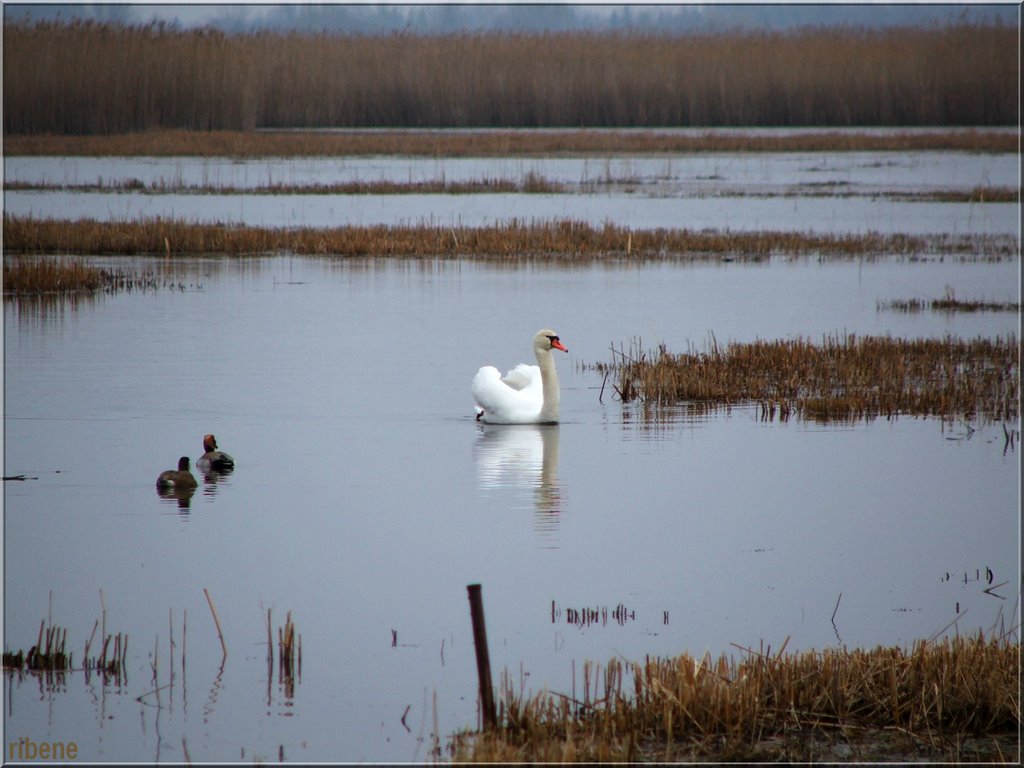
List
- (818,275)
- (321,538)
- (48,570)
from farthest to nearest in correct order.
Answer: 1. (818,275)
2. (321,538)
3. (48,570)

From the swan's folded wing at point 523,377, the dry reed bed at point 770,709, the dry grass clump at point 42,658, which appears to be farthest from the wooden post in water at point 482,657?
the swan's folded wing at point 523,377

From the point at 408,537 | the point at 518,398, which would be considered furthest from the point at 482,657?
the point at 518,398

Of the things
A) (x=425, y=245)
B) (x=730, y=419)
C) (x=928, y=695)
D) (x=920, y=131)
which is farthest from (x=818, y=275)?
(x=920, y=131)

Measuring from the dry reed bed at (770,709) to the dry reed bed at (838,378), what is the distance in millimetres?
5276

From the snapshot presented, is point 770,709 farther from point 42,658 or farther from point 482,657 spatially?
point 42,658

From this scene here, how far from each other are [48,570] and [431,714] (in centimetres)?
231

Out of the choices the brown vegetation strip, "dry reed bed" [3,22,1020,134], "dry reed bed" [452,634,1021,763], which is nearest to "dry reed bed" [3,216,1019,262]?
the brown vegetation strip

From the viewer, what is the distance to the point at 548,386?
369 inches

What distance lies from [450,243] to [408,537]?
14.7 metres

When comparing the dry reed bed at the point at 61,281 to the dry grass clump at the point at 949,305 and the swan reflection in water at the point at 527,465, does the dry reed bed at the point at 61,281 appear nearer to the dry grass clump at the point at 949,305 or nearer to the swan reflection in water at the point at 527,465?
the dry grass clump at the point at 949,305

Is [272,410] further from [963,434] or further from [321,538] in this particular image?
[963,434]

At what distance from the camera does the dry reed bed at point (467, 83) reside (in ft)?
113

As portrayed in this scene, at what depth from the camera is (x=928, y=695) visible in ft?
13.4

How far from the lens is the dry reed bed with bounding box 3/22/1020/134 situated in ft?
113
